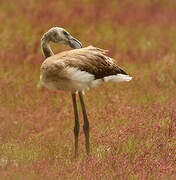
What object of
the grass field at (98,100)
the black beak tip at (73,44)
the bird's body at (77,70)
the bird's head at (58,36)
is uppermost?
the bird's head at (58,36)

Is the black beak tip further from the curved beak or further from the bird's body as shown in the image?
the bird's body

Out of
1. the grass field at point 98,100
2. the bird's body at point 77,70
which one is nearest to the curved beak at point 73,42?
the bird's body at point 77,70

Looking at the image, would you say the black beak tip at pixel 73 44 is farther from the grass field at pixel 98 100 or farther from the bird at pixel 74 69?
the grass field at pixel 98 100

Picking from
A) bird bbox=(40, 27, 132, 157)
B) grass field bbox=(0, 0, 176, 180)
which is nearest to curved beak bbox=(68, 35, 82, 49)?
bird bbox=(40, 27, 132, 157)

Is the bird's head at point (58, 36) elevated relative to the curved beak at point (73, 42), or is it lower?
elevated

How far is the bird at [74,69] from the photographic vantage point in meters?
7.35

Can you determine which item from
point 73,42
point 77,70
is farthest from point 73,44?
point 77,70

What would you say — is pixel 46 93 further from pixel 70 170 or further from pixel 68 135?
pixel 70 170

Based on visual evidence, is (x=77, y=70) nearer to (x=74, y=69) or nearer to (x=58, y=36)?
(x=74, y=69)

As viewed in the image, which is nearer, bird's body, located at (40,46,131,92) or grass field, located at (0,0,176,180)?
grass field, located at (0,0,176,180)

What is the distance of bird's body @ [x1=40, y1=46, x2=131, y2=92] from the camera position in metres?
7.34

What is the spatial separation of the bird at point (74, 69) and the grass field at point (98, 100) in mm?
661

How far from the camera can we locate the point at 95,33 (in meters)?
14.9

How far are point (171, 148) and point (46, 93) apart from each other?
3754 millimetres
